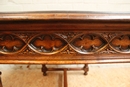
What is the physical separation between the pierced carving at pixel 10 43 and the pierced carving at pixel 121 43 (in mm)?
401

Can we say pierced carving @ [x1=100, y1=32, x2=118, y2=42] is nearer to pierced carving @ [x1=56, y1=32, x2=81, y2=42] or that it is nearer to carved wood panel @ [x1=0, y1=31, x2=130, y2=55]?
carved wood panel @ [x1=0, y1=31, x2=130, y2=55]

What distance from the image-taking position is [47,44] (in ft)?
1.78

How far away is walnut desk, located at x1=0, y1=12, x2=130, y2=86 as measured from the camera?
46cm

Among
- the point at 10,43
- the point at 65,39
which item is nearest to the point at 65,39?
the point at 65,39

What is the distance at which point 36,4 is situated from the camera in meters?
1.38

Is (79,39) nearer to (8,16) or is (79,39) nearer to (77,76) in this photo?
(8,16)

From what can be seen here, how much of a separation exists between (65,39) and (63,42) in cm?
2

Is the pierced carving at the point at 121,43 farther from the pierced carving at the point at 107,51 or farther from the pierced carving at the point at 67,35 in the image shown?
the pierced carving at the point at 67,35

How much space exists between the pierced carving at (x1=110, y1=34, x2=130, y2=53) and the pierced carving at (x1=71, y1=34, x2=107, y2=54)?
0.15 feet

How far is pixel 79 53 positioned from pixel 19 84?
1054 millimetres

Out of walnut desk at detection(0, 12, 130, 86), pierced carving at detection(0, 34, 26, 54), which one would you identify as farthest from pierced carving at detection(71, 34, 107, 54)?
pierced carving at detection(0, 34, 26, 54)

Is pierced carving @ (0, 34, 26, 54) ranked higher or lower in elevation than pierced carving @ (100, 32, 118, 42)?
lower

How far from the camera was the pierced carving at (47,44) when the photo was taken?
0.53m

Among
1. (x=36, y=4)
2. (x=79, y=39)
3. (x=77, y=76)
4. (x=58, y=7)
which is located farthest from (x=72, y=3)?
(x=79, y=39)
